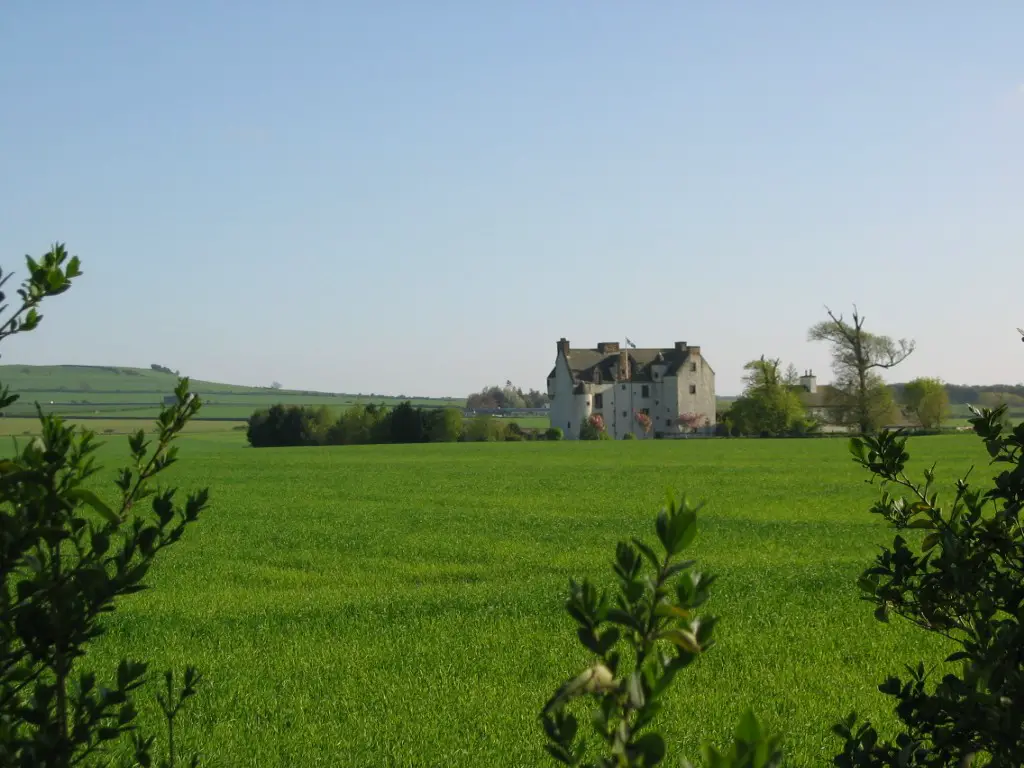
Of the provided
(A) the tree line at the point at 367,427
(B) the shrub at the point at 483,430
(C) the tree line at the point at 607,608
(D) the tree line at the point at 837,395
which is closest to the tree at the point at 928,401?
(D) the tree line at the point at 837,395

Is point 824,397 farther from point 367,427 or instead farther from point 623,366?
point 367,427

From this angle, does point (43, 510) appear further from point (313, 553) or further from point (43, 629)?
point (313, 553)

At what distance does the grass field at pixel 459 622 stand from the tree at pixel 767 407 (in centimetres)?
5684

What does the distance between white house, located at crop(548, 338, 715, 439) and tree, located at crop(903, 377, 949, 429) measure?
2006 cm

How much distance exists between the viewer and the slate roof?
99.4 meters

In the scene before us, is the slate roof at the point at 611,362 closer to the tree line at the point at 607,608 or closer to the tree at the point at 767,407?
the tree at the point at 767,407

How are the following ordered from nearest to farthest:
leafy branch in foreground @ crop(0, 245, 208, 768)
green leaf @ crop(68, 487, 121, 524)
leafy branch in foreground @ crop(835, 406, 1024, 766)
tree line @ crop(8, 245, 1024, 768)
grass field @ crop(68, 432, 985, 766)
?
tree line @ crop(8, 245, 1024, 768) < green leaf @ crop(68, 487, 121, 524) < leafy branch in foreground @ crop(0, 245, 208, 768) < leafy branch in foreground @ crop(835, 406, 1024, 766) < grass field @ crop(68, 432, 985, 766)

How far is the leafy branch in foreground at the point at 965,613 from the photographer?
2805 millimetres

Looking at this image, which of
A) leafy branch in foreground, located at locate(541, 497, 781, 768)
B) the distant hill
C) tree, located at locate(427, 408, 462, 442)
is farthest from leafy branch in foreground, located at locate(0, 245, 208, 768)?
the distant hill

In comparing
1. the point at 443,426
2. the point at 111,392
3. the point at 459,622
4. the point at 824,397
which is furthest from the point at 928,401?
the point at 111,392

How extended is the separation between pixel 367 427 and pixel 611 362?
25.2 meters

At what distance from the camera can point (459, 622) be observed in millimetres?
14148

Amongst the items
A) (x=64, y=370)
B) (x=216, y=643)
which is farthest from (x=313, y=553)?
(x=64, y=370)

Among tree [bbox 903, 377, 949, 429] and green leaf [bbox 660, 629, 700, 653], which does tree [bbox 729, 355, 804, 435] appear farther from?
→ green leaf [bbox 660, 629, 700, 653]
